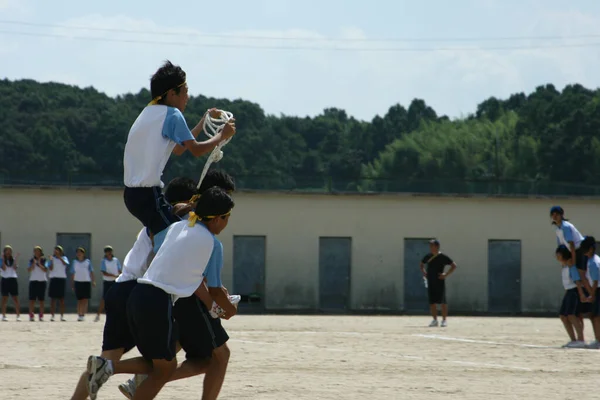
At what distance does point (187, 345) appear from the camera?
7.90 meters

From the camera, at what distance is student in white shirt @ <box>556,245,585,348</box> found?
17.4 meters

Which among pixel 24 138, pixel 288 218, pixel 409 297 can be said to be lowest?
pixel 409 297

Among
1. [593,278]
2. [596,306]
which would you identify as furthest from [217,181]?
[596,306]

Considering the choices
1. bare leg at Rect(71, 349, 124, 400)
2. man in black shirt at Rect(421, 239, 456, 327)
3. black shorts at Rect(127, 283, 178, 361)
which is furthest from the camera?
man in black shirt at Rect(421, 239, 456, 327)

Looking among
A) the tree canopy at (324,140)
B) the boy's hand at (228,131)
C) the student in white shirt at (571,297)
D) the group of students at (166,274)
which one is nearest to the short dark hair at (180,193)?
the group of students at (166,274)

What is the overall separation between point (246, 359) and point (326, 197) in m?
27.2

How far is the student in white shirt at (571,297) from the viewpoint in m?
17.4

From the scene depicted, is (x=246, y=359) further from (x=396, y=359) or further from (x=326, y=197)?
(x=326, y=197)

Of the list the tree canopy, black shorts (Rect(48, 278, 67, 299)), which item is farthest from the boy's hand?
the tree canopy

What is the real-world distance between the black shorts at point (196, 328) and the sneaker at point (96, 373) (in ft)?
1.91

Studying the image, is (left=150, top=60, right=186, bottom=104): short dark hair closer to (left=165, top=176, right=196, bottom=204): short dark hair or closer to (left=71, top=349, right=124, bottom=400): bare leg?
(left=165, top=176, right=196, bottom=204): short dark hair

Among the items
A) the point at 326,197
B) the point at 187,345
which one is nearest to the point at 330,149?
the point at 326,197

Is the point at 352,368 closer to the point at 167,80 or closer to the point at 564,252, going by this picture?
the point at 167,80

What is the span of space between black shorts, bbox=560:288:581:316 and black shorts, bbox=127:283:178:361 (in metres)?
11.4
